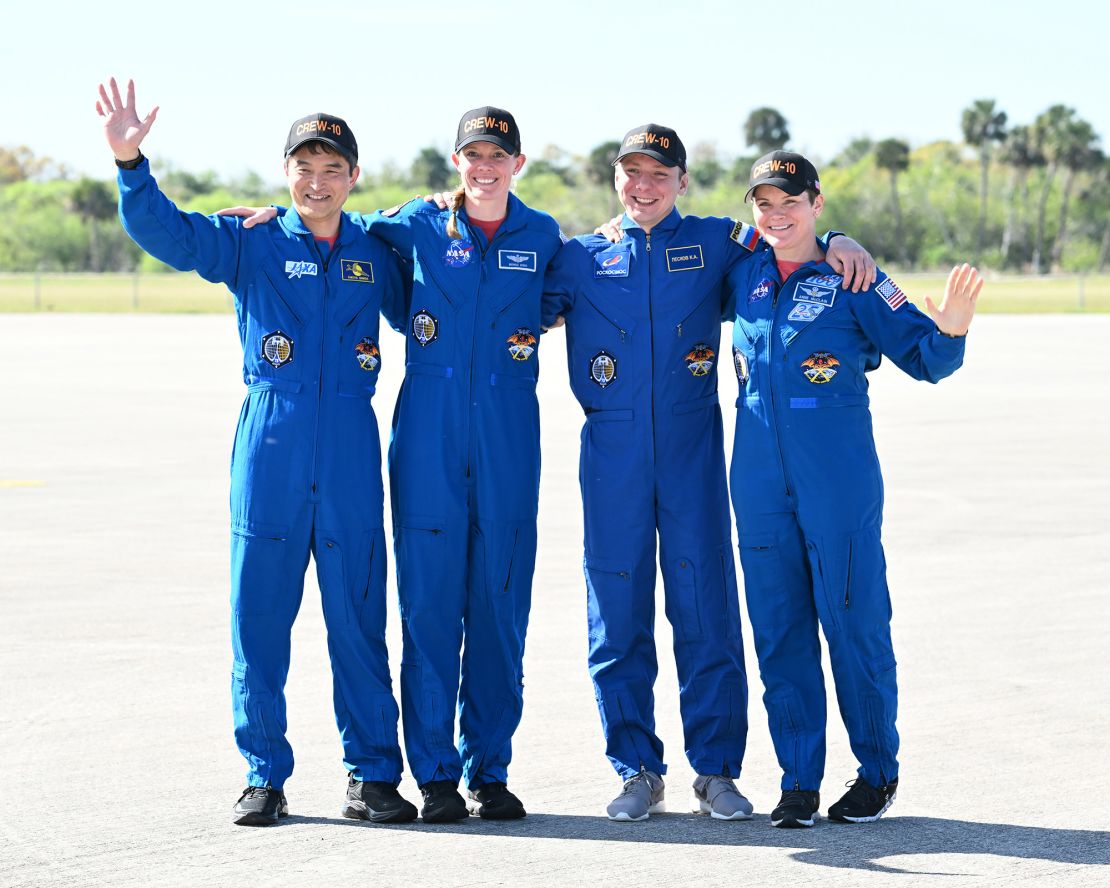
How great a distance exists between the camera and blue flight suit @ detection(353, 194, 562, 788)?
17.1 ft

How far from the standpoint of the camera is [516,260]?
17.6 ft

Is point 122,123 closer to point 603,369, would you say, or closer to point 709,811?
point 603,369

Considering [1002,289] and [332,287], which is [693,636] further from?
[1002,289]

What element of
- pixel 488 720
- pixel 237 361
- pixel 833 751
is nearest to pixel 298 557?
pixel 488 720

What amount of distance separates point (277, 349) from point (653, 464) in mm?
1314

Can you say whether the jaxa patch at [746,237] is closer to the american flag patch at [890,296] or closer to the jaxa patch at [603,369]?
the american flag patch at [890,296]

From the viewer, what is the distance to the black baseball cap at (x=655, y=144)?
540 centimetres

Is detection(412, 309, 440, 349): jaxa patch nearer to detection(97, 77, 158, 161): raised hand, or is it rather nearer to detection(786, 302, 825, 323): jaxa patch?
detection(97, 77, 158, 161): raised hand

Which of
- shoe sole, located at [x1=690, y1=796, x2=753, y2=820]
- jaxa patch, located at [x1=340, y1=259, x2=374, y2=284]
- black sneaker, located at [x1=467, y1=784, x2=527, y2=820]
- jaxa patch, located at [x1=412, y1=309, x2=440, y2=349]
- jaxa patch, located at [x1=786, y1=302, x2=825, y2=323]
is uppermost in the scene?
jaxa patch, located at [x1=340, y1=259, x2=374, y2=284]

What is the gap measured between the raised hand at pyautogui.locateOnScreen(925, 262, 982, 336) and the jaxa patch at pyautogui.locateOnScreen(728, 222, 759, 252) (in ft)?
2.39

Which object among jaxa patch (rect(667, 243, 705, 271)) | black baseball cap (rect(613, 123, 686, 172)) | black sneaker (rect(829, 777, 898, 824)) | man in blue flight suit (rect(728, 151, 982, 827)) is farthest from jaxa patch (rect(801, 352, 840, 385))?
black sneaker (rect(829, 777, 898, 824))

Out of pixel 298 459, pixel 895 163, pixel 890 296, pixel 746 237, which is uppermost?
pixel 895 163

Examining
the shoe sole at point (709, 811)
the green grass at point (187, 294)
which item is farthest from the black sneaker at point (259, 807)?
the green grass at point (187, 294)

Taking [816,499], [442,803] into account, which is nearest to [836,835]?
[816,499]
